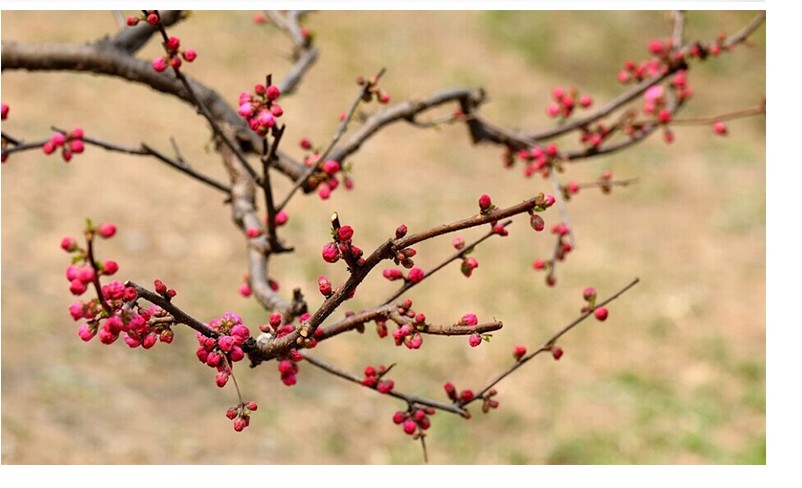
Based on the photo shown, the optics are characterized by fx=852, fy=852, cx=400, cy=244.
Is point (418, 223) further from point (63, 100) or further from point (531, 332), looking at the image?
point (63, 100)

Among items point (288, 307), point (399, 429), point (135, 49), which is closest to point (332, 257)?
point (288, 307)

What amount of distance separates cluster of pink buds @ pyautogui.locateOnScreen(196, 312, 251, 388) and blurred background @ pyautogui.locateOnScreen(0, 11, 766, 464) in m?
1.93

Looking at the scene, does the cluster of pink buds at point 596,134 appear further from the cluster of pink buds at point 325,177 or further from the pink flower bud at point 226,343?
the pink flower bud at point 226,343

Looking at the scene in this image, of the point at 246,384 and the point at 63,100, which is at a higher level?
the point at 63,100

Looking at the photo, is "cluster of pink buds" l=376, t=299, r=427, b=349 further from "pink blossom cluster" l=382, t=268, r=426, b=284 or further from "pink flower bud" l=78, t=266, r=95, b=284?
"pink flower bud" l=78, t=266, r=95, b=284

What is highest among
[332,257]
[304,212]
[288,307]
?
[304,212]

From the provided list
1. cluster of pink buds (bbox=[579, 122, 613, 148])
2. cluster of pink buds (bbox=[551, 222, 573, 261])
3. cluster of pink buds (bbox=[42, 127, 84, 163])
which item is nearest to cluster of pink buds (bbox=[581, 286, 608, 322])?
cluster of pink buds (bbox=[551, 222, 573, 261])

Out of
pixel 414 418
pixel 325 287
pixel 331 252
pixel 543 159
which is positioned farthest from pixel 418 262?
pixel 331 252

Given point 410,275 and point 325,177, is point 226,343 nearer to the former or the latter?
point 410,275

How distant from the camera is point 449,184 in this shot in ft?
32.8

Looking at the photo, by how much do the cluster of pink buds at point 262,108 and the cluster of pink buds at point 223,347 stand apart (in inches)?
18.6

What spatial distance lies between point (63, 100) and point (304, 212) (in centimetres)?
339

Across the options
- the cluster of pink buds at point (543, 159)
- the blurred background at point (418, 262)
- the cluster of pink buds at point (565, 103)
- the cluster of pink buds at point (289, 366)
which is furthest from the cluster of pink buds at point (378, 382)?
the blurred background at point (418, 262)

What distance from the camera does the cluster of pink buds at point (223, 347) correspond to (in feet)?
4.53
